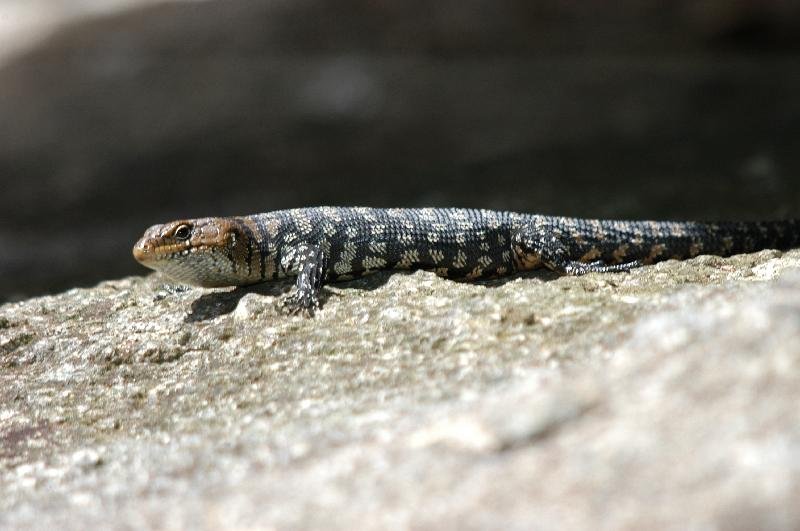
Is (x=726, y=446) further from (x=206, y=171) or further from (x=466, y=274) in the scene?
(x=206, y=171)

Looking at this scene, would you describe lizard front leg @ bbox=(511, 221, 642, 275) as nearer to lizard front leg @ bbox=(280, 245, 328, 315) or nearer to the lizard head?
lizard front leg @ bbox=(280, 245, 328, 315)

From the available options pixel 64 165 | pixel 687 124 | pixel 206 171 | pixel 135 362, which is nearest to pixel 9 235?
Answer: pixel 64 165

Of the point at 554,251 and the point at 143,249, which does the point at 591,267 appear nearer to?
the point at 554,251

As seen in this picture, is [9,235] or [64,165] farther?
[64,165]

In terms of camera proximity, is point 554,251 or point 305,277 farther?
point 554,251

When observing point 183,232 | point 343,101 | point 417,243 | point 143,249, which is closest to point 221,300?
point 183,232
